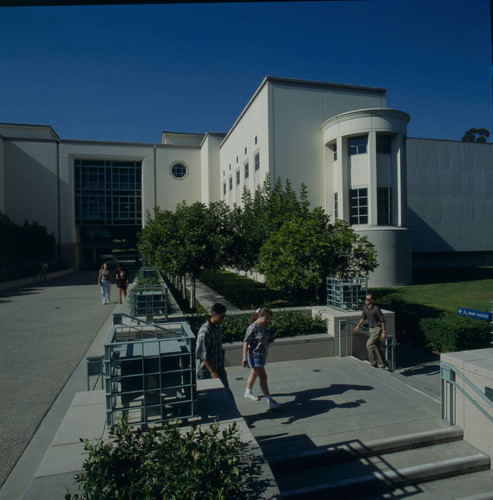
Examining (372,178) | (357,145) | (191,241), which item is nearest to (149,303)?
(191,241)

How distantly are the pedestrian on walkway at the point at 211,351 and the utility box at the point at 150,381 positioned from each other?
1070 mm

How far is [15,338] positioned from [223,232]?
334 inches

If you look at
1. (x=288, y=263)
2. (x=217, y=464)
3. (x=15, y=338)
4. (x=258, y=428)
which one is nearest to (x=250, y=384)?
(x=258, y=428)

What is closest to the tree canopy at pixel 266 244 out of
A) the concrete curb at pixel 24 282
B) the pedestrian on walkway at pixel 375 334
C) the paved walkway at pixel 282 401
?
the pedestrian on walkway at pixel 375 334

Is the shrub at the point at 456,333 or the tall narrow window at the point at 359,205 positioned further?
the tall narrow window at the point at 359,205

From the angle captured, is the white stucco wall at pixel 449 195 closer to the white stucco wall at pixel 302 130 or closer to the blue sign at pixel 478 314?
the white stucco wall at pixel 302 130

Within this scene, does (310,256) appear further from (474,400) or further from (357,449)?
(357,449)

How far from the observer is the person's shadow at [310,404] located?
5.82 m

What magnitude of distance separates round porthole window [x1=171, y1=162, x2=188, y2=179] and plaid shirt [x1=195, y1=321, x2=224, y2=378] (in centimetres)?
3981

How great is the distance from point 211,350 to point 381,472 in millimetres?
2479

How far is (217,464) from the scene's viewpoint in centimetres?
251

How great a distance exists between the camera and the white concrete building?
76.8 feet

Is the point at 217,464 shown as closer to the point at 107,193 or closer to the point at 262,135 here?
the point at 262,135

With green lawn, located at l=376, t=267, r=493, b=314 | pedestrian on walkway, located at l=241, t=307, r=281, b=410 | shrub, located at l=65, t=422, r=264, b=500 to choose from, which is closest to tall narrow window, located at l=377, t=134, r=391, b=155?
green lawn, located at l=376, t=267, r=493, b=314
